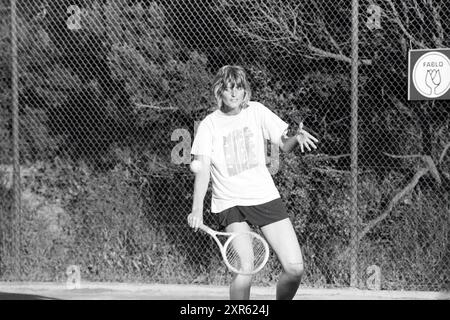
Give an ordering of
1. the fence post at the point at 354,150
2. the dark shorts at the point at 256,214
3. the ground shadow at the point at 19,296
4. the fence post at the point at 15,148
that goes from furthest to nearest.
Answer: the fence post at the point at 15,148
the fence post at the point at 354,150
the ground shadow at the point at 19,296
the dark shorts at the point at 256,214

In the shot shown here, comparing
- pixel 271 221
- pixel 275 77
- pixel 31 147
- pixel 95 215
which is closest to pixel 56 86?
pixel 31 147

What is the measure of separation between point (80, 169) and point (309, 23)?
2.77 meters

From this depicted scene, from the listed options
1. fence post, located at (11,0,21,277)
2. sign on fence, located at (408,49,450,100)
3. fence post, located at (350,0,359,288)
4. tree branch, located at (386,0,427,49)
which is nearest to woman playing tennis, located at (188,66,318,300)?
fence post, located at (350,0,359,288)

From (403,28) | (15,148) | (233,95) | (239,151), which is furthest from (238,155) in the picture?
(15,148)

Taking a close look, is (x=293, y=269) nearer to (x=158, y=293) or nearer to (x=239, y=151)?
(x=239, y=151)

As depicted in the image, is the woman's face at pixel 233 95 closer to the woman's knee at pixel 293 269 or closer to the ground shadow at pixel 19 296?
the woman's knee at pixel 293 269

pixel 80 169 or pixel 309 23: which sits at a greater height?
pixel 309 23

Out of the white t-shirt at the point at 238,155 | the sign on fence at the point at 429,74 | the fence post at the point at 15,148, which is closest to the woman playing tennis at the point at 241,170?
the white t-shirt at the point at 238,155

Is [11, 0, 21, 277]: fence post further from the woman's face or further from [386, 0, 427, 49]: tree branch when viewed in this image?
the woman's face

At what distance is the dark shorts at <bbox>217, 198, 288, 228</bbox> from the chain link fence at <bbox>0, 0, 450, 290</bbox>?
3101 mm

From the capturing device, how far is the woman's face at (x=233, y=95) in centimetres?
680

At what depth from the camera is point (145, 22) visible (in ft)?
35.2
